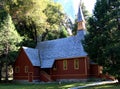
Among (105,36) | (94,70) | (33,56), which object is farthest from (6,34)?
(105,36)

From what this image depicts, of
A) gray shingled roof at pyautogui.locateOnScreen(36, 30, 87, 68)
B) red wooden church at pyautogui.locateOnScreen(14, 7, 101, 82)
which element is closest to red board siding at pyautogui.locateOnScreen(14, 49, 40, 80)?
red wooden church at pyautogui.locateOnScreen(14, 7, 101, 82)

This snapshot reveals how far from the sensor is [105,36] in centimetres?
3406

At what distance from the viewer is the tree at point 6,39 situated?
4806 cm

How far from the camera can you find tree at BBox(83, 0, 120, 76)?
33.0 meters

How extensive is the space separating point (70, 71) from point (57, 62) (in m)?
3.24

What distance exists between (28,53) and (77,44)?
920cm

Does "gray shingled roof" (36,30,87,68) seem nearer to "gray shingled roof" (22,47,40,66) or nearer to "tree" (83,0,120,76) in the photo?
"gray shingled roof" (22,47,40,66)

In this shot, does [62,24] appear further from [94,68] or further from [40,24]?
[94,68]

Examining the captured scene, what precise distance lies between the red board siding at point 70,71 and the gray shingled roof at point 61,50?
1048 mm

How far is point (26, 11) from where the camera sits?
2090 inches

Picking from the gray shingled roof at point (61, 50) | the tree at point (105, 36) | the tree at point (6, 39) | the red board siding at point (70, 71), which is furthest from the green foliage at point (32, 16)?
the tree at point (105, 36)

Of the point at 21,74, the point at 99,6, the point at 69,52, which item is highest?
the point at 99,6

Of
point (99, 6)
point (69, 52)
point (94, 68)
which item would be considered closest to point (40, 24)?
point (69, 52)

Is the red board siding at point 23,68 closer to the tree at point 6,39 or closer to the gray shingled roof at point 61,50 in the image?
the gray shingled roof at point 61,50
